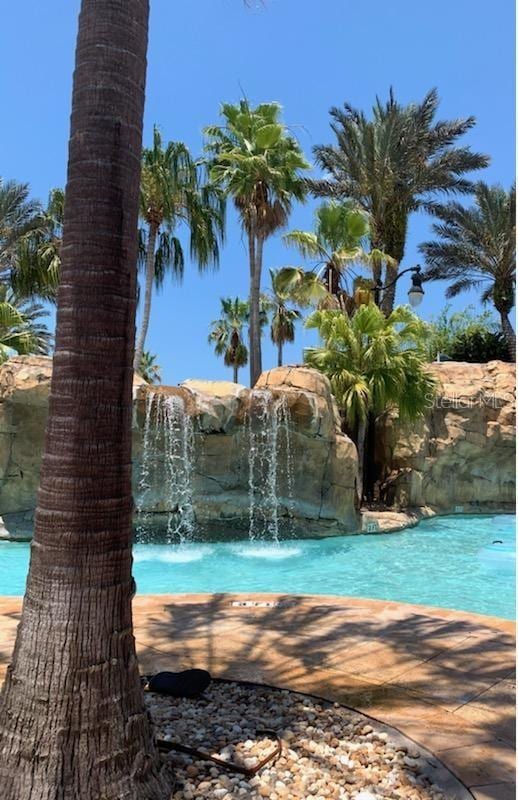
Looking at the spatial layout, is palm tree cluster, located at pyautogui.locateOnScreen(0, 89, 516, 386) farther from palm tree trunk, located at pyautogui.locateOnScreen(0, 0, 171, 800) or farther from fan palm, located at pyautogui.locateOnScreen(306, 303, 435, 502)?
palm tree trunk, located at pyautogui.locateOnScreen(0, 0, 171, 800)

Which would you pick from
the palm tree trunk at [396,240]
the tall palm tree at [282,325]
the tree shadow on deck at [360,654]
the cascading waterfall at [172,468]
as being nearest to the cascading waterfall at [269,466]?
the cascading waterfall at [172,468]

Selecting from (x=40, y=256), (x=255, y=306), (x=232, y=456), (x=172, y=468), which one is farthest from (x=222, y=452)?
(x=40, y=256)

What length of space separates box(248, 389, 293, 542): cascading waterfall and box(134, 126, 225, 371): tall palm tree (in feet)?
23.8

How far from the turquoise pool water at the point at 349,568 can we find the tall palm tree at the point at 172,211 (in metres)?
9.03

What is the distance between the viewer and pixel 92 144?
2258 mm

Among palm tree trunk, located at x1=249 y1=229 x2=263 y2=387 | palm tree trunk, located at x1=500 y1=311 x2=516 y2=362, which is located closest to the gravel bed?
palm tree trunk, located at x1=249 y1=229 x2=263 y2=387

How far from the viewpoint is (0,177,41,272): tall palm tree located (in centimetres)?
2372

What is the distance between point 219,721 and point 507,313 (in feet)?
79.6

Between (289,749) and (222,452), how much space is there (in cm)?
990

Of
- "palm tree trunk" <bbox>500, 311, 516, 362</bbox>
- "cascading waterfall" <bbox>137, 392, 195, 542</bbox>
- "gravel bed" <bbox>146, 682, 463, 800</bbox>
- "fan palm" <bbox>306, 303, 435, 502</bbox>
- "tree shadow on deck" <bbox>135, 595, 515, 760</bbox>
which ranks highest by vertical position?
"palm tree trunk" <bbox>500, 311, 516, 362</bbox>

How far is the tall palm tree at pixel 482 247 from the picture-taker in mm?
22766

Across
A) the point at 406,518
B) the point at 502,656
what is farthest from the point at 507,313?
the point at 502,656

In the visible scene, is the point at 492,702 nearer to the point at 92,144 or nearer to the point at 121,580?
the point at 121,580

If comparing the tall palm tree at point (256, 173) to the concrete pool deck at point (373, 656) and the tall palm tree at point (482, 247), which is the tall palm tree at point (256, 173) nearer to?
the tall palm tree at point (482, 247)
